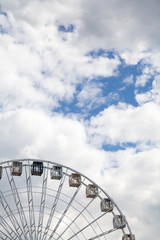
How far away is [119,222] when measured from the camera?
35312mm

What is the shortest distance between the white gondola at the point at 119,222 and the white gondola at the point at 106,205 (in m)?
1.25

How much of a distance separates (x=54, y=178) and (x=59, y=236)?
6.65 metres

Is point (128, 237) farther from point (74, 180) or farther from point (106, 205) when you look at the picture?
point (74, 180)

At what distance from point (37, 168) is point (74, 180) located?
4744 millimetres

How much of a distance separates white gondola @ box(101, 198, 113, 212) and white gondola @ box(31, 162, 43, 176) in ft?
27.7

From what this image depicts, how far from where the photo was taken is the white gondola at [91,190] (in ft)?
117

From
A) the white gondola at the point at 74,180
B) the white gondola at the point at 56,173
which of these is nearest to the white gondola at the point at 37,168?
the white gondola at the point at 56,173

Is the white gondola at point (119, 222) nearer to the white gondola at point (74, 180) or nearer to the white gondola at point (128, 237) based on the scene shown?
the white gondola at point (128, 237)

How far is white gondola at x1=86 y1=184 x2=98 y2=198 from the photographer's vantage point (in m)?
35.7

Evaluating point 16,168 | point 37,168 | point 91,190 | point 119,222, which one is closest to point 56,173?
point 37,168

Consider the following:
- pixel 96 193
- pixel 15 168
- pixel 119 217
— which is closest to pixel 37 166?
pixel 15 168

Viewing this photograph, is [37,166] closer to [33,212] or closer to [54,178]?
[54,178]

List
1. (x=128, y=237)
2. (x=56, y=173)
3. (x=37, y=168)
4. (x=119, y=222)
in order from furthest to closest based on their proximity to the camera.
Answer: (x=56, y=173) → (x=128, y=237) → (x=119, y=222) → (x=37, y=168)

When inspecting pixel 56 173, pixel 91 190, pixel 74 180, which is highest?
pixel 56 173
